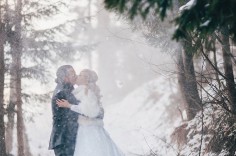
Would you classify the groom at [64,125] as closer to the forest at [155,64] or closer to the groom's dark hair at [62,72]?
the groom's dark hair at [62,72]

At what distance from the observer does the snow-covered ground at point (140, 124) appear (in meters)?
14.5

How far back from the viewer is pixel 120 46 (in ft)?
152

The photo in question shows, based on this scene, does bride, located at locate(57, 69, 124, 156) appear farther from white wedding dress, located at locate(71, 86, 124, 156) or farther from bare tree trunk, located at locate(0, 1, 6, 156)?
bare tree trunk, located at locate(0, 1, 6, 156)

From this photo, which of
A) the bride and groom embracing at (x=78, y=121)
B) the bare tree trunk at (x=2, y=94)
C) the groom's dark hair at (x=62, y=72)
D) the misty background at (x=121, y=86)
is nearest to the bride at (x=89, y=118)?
the bride and groom embracing at (x=78, y=121)

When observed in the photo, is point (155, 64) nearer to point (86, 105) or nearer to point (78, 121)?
point (78, 121)

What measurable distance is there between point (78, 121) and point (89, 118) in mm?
221

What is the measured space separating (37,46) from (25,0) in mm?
1946

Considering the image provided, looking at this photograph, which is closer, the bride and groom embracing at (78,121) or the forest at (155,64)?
the forest at (155,64)

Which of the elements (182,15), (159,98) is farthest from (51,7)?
(159,98)

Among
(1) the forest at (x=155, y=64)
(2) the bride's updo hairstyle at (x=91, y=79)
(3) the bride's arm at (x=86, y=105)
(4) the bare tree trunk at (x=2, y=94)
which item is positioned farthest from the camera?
(4) the bare tree trunk at (x=2, y=94)

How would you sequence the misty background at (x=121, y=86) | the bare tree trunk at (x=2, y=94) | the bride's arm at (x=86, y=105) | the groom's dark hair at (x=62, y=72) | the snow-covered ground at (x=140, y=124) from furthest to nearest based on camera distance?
the snow-covered ground at (x=140, y=124), the misty background at (x=121, y=86), the bare tree trunk at (x=2, y=94), the groom's dark hair at (x=62, y=72), the bride's arm at (x=86, y=105)

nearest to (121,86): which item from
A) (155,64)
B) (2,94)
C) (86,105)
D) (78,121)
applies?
(155,64)

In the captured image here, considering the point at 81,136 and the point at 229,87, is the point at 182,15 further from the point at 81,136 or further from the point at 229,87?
the point at 81,136

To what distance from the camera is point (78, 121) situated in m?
7.36
